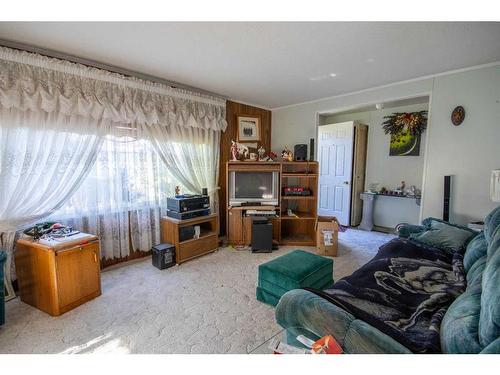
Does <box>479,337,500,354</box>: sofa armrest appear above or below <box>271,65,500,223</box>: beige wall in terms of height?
below

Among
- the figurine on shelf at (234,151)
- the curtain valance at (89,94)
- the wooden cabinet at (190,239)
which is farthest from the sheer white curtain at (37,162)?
the figurine on shelf at (234,151)

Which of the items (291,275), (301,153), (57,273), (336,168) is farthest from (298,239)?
(57,273)

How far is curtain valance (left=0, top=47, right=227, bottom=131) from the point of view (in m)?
2.10

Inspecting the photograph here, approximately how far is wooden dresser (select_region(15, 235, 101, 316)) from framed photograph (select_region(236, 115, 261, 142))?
110 inches

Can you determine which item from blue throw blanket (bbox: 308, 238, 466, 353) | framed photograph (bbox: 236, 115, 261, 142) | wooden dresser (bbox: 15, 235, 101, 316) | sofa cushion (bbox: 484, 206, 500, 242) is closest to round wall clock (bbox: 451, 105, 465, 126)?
sofa cushion (bbox: 484, 206, 500, 242)

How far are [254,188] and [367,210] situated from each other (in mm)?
2241

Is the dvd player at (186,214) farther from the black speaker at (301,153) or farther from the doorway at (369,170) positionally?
the doorway at (369,170)

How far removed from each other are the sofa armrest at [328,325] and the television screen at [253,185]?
246 cm

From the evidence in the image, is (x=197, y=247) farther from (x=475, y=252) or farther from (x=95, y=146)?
(x=475, y=252)

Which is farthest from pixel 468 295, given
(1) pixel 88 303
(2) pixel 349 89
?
(2) pixel 349 89

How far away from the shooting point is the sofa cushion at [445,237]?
2205 millimetres

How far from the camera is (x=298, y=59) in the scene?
2.43 meters

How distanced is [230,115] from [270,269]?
2810 mm

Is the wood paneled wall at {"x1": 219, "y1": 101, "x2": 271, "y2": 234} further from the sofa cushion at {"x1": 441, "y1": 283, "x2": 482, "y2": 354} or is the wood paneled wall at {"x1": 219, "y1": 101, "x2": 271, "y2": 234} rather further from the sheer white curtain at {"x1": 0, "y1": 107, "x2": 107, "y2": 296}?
the sofa cushion at {"x1": 441, "y1": 283, "x2": 482, "y2": 354}
